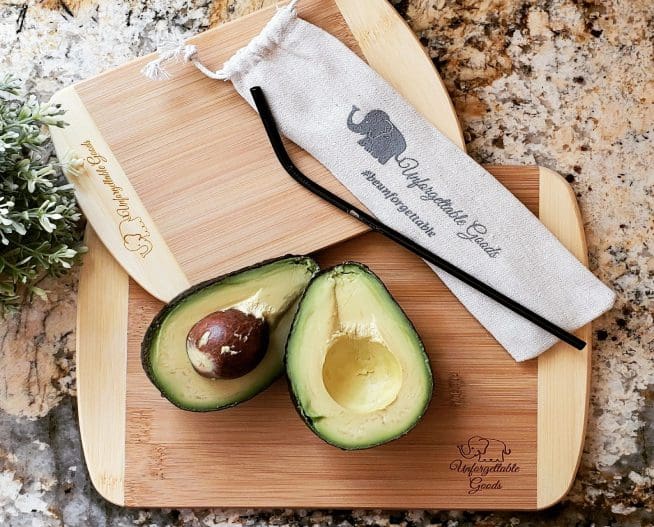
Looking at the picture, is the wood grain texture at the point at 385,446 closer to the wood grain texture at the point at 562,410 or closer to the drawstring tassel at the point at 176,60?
the wood grain texture at the point at 562,410

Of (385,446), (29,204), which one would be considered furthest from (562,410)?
(29,204)

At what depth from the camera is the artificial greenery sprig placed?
92 cm

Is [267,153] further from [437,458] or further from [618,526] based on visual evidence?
[618,526]

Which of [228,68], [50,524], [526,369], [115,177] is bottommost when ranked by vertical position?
[50,524]

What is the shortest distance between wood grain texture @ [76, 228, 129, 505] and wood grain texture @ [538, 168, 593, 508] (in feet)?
1.73

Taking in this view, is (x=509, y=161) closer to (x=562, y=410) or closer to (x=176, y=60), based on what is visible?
(x=562, y=410)

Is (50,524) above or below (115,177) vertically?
below

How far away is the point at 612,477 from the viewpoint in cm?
102

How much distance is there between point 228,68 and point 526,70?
39 centimetres

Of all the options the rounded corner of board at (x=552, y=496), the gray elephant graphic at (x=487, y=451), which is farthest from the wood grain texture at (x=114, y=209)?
the rounded corner of board at (x=552, y=496)

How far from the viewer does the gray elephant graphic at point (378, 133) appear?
0.99m

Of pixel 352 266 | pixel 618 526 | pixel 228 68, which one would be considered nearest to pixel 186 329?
pixel 352 266

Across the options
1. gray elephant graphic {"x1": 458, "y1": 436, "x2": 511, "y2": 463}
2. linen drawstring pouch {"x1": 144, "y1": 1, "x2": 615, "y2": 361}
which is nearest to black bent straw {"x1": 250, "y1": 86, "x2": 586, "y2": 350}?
linen drawstring pouch {"x1": 144, "y1": 1, "x2": 615, "y2": 361}

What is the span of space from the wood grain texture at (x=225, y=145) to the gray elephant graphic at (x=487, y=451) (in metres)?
Answer: 0.31
